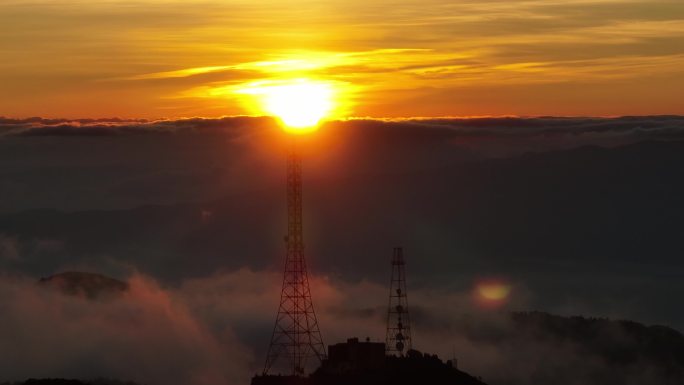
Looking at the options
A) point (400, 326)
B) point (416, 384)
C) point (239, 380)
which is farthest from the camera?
point (239, 380)

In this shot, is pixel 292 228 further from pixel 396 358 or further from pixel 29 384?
pixel 29 384

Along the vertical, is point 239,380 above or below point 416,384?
above

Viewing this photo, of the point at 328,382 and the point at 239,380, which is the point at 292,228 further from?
the point at 239,380

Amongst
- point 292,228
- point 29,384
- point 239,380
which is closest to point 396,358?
point 292,228

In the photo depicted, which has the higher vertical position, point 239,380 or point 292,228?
point 239,380

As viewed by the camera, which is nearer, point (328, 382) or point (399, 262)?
point (328, 382)

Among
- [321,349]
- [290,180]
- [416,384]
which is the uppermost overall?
[290,180]

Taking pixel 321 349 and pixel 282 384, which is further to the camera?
pixel 321 349

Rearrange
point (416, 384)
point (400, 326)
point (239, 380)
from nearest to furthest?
1. point (416, 384)
2. point (400, 326)
3. point (239, 380)

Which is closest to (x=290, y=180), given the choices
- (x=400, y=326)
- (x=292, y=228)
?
(x=292, y=228)
